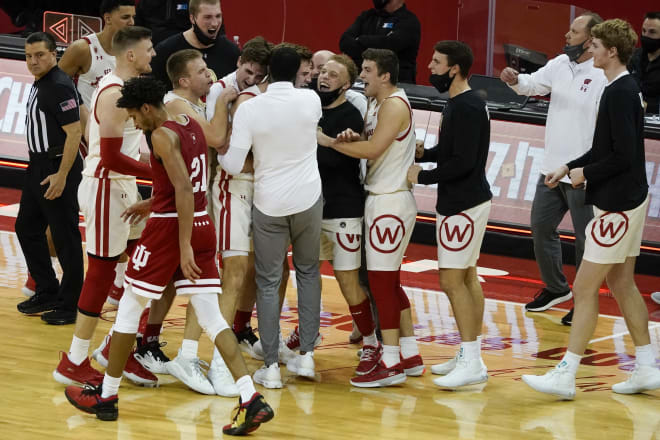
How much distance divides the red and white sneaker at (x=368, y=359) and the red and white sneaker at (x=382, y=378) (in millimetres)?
55

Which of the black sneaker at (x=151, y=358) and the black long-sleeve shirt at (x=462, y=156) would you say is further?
the black sneaker at (x=151, y=358)

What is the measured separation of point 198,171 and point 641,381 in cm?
280

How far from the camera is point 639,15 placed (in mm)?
13320

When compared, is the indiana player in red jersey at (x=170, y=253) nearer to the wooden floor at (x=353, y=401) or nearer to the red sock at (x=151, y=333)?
the wooden floor at (x=353, y=401)

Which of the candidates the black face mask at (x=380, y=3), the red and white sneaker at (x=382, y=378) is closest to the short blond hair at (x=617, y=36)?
the red and white sneaker at (x=382, y=378)

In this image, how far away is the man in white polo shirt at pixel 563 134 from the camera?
7.79 meters

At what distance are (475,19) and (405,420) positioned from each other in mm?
7094

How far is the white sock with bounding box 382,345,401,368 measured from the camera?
6.23 meters

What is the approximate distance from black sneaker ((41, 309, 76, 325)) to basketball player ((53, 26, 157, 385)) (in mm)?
1170

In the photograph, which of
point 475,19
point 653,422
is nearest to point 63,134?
point 653,422

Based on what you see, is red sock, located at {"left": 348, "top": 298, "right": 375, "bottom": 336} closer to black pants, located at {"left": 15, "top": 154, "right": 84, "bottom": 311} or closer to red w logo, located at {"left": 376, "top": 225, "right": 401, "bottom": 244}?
red w logo, located at {"left": 376, "top": 225, "right": 401, "bottom": 244}

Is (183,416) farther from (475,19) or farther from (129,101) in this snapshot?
(475,19)

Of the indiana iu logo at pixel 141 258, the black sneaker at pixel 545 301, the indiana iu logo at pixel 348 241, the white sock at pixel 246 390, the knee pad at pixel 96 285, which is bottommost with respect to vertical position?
the black sneaker at pixel 545 301

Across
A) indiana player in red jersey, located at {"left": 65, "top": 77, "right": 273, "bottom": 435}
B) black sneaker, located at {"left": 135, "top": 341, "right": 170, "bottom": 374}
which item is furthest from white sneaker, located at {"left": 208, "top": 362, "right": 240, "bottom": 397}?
indiana player in red jersey, located at {"left": 65, "top": 77, "right": 273, "bottom": 435}
